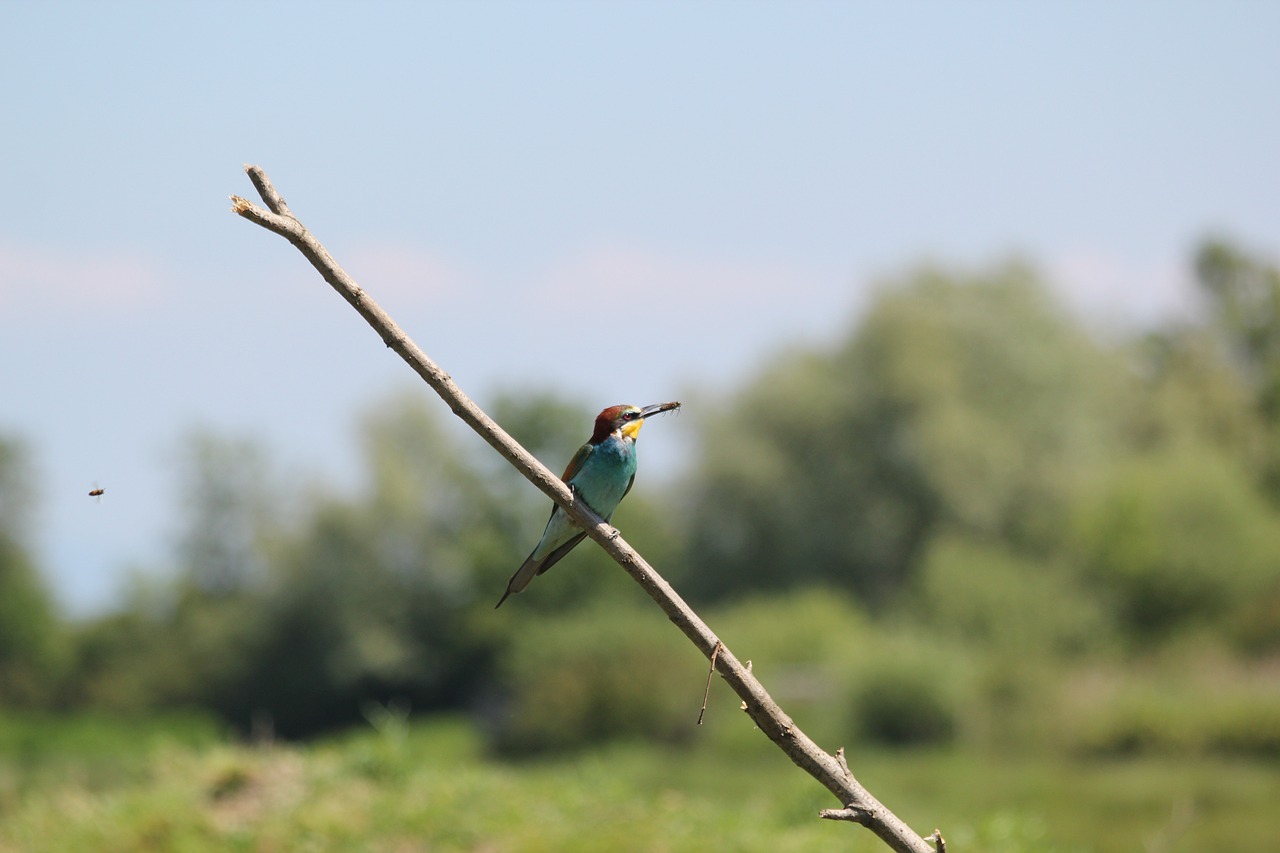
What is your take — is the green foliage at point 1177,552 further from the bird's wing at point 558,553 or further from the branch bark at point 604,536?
the branch bark at point 604,536

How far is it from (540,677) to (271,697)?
6547 millimetres

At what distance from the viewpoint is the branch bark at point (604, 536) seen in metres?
2.11

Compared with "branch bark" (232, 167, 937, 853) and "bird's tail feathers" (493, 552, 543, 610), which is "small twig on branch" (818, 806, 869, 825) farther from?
"bird's tail feathers" (493, 552, 543, 610)

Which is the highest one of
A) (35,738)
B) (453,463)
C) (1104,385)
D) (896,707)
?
(1104,385)

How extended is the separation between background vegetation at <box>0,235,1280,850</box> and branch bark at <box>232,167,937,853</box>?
188 inches

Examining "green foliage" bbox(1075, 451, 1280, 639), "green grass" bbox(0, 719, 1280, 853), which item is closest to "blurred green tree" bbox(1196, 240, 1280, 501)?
"green foliage" bbox(1075, 451, 1280, 639)

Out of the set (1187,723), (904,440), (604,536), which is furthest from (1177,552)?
(604,536)

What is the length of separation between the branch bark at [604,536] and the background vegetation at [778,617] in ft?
15.7

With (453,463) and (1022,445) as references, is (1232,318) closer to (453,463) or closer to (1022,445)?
(1022,445)

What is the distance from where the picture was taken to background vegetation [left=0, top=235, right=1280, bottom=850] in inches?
420

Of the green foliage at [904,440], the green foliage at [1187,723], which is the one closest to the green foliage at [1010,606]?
the green foliage at [904,440]

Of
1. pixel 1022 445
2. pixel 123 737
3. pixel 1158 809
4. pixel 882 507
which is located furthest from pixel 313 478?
pixel 1158 809

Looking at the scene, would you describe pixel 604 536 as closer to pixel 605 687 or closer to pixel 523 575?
pixel 523 575

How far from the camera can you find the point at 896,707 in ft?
53.5
